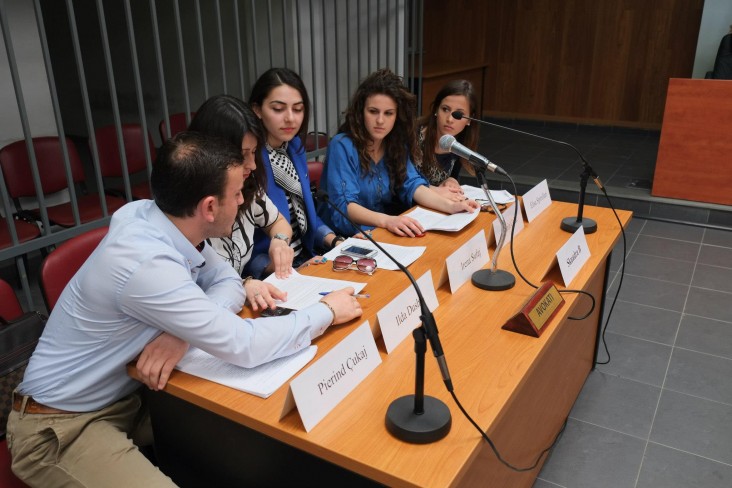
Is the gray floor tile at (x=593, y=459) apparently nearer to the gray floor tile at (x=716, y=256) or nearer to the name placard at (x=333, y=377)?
the name placard at (x=333, y=377)

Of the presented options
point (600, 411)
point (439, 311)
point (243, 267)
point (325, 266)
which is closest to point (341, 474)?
point (439, 311)

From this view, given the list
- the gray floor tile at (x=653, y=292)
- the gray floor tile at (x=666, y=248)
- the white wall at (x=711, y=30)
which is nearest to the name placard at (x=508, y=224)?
the gray floor tile at (x=653, y=292)

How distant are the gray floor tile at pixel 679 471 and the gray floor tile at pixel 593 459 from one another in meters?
0.03

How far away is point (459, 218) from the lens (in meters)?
2.21

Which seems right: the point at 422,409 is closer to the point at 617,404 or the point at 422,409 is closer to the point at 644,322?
the point at 617,404

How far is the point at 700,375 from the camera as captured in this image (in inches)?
94.9

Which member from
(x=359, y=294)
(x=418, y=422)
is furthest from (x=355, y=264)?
(x=418, y=422)

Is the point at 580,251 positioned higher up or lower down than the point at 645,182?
higher up

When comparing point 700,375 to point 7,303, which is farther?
point 700,375

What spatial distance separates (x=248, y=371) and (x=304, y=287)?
1.35 ft

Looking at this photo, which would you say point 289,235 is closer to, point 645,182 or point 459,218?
point 459,218

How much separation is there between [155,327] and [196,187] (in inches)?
11.8

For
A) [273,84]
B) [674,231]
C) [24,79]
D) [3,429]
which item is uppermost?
[273,84]

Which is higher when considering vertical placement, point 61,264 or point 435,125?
point 435,125
